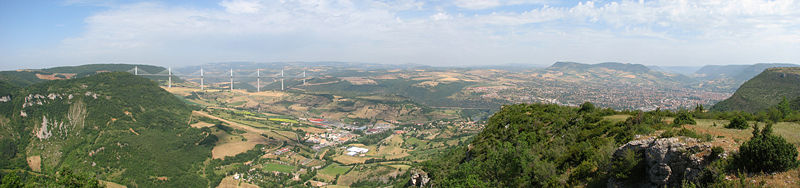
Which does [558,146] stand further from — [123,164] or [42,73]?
[42,73]

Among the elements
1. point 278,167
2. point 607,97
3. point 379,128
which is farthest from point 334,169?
point 607,97

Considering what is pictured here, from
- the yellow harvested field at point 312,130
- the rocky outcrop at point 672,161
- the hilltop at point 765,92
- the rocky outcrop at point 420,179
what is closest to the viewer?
the rocky outcrop at point 672,161

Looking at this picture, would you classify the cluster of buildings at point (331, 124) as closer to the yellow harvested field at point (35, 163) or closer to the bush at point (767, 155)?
the yellow harvested field at point (35, 163)

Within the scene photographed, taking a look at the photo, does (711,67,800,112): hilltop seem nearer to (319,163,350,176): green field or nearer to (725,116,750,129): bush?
(725,116,750,129): bush

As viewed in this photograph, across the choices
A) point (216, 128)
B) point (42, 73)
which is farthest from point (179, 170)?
point (42, 73)

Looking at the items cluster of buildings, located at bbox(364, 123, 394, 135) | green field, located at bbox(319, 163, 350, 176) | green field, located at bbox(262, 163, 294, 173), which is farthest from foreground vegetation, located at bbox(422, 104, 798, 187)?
cluster of buildings, located at bbox(364, 123, 394, 135)

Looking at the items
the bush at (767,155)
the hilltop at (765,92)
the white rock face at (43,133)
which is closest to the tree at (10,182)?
the bush at (767,155)

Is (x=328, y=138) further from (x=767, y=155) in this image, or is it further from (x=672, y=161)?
(x=767, y=155)
